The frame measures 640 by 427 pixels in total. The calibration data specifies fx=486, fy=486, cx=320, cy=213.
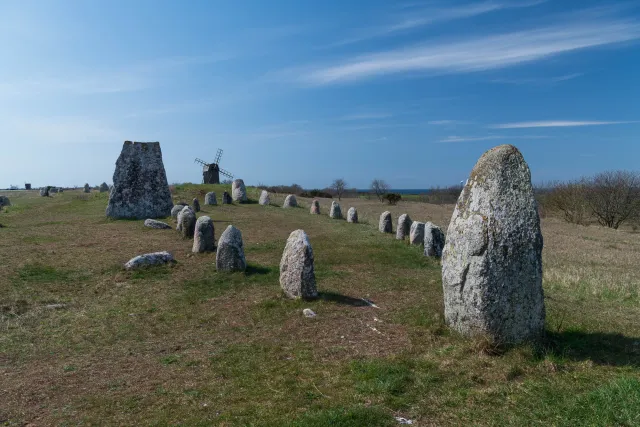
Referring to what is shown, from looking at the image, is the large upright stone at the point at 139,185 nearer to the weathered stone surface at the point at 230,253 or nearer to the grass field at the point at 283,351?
the grass field at the point at 283,351

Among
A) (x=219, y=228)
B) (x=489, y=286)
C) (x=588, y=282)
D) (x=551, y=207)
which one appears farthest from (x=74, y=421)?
(x=551, y=207)

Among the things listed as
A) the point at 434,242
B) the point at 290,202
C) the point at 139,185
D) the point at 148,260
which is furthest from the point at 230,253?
the point at 290,202

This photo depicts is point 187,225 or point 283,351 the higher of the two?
point 187,225

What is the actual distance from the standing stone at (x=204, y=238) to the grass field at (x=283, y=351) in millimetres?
399

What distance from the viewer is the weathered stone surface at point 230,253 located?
45.6 ft

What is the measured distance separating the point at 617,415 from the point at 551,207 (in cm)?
4138

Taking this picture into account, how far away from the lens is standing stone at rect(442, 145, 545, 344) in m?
7.86

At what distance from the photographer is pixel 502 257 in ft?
25.8

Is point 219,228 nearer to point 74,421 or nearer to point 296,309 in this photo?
point 296,309

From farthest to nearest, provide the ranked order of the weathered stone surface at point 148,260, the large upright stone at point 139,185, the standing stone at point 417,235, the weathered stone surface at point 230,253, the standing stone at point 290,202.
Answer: the standing stone at point 290,202 → the large upright stone at point 139,185 → the standing stone at point 417,235 → the weathered stone surface at point 148,260 → the weathered stone surface at point 230,253

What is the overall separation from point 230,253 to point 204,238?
2.87 meters

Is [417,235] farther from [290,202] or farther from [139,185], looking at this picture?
[290,202]

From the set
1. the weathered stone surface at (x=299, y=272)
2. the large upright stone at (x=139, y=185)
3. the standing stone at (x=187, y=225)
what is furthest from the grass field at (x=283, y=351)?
the large upright stone at (x=139, y=185)

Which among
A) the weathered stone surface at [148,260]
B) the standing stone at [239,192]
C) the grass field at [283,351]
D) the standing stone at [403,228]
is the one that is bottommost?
the grass field at [283,351]
